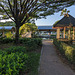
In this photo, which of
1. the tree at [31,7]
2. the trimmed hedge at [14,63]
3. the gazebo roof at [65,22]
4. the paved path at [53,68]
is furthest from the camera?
the gazebo roof at [65,22]

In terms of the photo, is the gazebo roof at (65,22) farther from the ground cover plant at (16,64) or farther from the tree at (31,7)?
the ground cover plant at (16,64)

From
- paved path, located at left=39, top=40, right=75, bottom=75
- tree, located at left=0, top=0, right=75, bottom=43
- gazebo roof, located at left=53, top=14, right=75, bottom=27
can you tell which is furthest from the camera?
gazebo roof, located at left=53, top=14, right=75, bottom=27

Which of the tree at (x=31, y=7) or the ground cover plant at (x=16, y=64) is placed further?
the tree at (x=31, y=7)

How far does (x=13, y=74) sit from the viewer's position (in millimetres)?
2039

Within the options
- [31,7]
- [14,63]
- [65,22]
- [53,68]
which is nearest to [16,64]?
[14,63]

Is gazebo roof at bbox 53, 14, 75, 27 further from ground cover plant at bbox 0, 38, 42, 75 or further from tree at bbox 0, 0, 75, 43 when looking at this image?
ground cover plant at bbox 0, 38, 42, 75

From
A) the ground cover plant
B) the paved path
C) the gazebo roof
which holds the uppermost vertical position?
the gazebo roof

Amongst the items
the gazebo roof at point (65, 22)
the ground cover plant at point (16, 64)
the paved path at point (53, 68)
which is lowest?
the paved path at point (53, 68)

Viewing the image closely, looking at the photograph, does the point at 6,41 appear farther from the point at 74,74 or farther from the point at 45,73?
the point at 74,74

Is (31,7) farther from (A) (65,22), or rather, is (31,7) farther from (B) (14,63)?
(B) (14,63)

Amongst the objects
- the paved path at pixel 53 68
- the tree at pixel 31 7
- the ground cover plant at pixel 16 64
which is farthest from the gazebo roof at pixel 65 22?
the ground cover plant at pixel 16 64

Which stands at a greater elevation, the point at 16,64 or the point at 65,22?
the point at 65,22

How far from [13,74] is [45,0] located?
7461 mm

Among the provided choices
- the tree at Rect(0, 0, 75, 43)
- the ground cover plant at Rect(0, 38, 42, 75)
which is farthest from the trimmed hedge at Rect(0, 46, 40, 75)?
the tree at Rect(0, 0, 75, 43)
